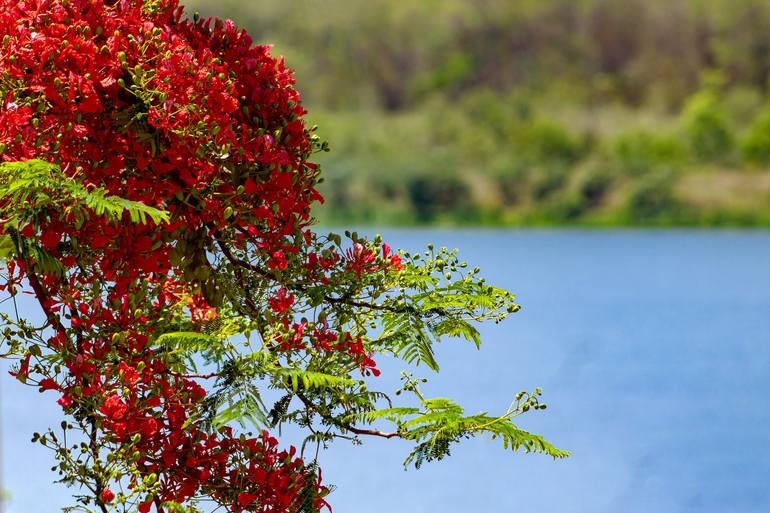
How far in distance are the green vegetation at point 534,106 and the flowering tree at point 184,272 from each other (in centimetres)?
3210

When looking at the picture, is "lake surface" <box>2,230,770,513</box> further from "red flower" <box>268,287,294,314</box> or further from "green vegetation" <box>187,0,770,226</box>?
"green vegetation" <box>187,0,770,226</box>

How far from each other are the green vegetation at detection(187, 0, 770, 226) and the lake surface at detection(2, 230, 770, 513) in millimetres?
10147

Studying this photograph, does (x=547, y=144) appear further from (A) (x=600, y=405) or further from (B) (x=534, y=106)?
(A) (x=600, y=405)

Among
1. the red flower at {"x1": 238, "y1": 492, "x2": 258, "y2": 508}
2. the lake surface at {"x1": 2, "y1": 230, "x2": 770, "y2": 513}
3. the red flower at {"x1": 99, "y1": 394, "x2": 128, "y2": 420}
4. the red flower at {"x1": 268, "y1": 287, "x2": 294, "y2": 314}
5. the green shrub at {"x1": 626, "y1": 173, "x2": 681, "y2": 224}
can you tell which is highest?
the green shrub at {"x1": 626, "y1": 173, "x2": 681, "y2": 224}

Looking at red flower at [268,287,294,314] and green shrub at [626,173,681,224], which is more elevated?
green shrub at [626,173,681,224]

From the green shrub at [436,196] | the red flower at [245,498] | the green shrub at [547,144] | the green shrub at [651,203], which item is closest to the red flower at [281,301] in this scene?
the red flower at [245,498]

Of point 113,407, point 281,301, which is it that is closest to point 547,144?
point 281,301

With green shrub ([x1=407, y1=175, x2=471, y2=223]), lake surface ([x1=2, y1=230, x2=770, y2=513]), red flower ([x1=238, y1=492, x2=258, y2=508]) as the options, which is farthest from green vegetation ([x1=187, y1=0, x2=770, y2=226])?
red flower ([x1=238, y1=492, x2=258, y2=508])

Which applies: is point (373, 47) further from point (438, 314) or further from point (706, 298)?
point (438, 314)

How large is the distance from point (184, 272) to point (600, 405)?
11444 millimetres

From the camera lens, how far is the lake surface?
8.60 metres

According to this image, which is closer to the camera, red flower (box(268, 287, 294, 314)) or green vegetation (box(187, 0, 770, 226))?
red flower (box(268, 287, 294, 314))

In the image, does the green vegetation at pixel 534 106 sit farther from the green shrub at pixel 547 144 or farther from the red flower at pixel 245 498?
the red flower at pixel 245 498

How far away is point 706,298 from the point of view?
22.2m
